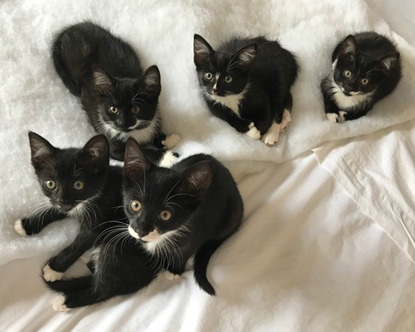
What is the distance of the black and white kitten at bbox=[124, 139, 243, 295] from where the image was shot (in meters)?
1.18

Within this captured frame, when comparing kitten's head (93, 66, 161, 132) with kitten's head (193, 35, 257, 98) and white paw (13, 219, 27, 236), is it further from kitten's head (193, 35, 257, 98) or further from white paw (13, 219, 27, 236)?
white paw (13, 219, 27, 236)

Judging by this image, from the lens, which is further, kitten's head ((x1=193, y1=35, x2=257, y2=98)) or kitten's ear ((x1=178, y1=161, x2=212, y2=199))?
kitten's head ((x1=193, y1=35, x2=257, y2=98))

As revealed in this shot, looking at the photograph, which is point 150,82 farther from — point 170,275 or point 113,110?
point 170,275

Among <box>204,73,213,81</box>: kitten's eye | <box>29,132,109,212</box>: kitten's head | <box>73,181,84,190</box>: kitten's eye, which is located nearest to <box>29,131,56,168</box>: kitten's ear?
<box>29,132,109,212</box>: kitten's head

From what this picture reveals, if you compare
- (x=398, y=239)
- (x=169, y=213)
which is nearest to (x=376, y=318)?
(x=398, y=239)

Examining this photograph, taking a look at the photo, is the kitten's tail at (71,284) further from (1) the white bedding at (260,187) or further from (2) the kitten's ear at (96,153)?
(2) the kitten's ear at (96,153)

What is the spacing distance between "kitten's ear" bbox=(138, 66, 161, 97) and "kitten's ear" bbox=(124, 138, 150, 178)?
15.4 inches

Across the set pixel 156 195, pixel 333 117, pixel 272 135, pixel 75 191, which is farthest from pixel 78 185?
pixel 333 117

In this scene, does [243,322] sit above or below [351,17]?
below

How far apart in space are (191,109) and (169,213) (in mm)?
668

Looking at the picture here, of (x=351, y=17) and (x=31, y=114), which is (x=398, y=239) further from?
(x=31, y=114)

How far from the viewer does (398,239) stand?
1.51 metres

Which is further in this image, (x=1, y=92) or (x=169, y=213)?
(x=1, y=92)

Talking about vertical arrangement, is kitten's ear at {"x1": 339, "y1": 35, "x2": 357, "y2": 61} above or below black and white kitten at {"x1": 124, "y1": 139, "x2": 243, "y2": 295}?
above
